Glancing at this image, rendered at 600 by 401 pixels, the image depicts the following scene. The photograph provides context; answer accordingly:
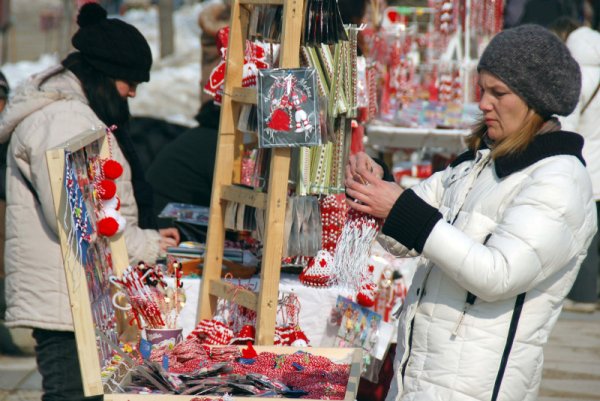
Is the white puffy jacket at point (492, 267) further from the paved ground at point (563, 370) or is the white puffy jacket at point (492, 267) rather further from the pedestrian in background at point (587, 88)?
the pedestrian in background at point (587, 88)

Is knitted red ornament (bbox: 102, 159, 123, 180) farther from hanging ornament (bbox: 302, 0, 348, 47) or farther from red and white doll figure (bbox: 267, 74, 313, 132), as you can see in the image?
hanging ornament (bbox: 302, 0, 348, 47)

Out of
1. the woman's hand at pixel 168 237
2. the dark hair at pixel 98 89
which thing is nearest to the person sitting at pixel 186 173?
the woman's hand at pixel 168 237

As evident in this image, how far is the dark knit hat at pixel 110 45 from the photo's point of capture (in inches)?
140

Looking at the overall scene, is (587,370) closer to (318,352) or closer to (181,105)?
(318,352)

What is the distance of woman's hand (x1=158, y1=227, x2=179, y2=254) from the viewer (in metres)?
3.91

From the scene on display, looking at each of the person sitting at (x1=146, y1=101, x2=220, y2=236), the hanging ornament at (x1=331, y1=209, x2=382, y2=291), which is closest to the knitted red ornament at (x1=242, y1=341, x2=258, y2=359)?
the hanging ornament at (x1=331, y1=209, x2=382, y2=291)

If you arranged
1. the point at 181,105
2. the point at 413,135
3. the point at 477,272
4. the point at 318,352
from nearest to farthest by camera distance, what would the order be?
the point at 477,272, the point at 318,352, the point at 413,135, the point at 181,105

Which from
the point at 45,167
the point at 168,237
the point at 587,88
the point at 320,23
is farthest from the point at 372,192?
the point at 587,88

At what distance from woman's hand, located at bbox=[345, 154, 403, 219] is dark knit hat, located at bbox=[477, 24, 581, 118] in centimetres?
41

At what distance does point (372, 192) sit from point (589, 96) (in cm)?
394

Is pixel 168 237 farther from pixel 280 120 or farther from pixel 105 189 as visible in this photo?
pixel 280 120

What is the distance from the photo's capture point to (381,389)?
4141 mm

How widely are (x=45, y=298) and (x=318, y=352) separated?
105cm

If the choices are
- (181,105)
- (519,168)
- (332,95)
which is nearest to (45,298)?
(332,95)
